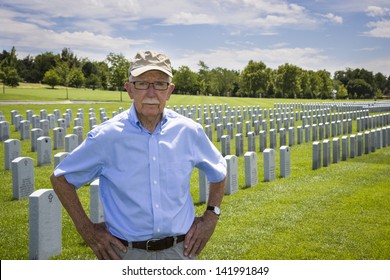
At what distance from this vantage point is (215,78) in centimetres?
10469

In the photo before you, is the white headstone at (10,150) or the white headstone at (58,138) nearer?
the white headstone at (10,150)

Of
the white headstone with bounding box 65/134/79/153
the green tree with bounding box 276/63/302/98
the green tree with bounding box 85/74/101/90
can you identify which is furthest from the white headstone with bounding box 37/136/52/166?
the green tree with bounding box 276/63/302/98

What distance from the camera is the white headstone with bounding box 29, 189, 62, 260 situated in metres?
6.51

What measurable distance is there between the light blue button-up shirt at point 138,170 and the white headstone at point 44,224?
3123 mm

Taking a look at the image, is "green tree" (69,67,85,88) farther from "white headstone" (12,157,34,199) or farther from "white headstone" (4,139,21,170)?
"white headstone" (12,157,34,199)

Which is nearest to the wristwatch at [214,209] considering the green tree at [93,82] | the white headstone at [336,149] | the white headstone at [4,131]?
the white headstone at [336,149]

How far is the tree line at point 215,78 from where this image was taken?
54.2 m

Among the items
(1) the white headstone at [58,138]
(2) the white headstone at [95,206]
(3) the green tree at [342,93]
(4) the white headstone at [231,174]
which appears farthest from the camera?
(3) the green tree at [342,93]

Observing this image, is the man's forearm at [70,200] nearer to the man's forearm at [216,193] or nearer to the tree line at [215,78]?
the man's forearm at [216,193]

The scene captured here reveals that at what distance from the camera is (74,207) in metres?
3.67

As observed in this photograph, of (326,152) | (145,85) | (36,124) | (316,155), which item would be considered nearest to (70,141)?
(316,155)

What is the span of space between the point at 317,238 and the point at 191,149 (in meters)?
4.72

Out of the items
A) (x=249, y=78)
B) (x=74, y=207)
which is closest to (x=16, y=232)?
(x=74, y=207)

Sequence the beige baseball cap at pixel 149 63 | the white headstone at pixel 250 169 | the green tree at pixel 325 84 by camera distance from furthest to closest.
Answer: the green tree at pixel 325 84 → the white headstone at pixel 250 169 → the beige baseball cap at pixel 149 63
